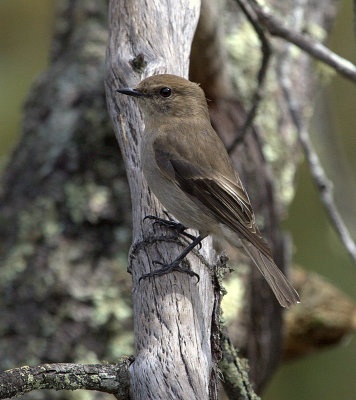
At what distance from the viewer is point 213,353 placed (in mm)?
2430

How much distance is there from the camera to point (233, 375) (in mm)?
2695

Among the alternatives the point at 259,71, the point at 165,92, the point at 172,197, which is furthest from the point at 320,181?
the point at 172,197

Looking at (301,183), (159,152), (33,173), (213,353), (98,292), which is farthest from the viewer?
(301,183)

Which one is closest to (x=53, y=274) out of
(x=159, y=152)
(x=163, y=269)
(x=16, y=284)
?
(x=16, y=284)

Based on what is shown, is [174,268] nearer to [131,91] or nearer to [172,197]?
[172,197]

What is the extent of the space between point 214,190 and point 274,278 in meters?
0.48

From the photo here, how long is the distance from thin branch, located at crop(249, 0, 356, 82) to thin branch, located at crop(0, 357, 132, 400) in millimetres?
1879

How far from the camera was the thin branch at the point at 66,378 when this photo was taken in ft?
6.56

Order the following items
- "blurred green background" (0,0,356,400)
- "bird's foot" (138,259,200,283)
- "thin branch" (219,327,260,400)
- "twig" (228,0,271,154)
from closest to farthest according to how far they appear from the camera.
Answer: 1. "bird's foot" (138,259,200,283)
2. "thin branch" (219,327,260,400)
3. "twig" (228,0,271,154)
4. "blurred green background" (0,0,356,400)

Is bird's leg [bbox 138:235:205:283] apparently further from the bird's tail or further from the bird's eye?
the bird's eye

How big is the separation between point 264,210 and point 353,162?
1700 mm

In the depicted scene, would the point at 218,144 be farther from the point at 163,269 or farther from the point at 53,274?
the point at 53,274

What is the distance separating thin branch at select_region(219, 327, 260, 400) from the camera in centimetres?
267

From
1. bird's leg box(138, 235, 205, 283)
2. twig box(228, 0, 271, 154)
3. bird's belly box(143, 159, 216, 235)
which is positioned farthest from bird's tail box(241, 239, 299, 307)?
twig box(228, 0, 271, 154)
